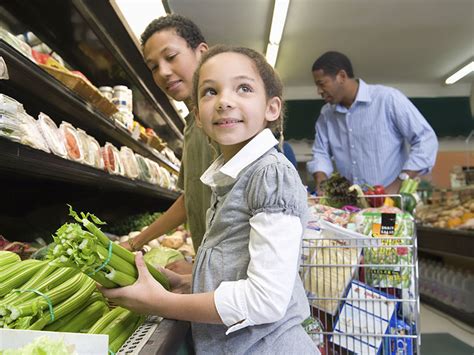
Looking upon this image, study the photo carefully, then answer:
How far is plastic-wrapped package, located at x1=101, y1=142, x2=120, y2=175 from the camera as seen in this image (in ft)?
8.08

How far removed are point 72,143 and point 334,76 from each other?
2195 millimetres

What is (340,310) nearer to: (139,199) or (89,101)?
(89,101)

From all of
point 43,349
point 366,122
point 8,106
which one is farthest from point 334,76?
point 43,349

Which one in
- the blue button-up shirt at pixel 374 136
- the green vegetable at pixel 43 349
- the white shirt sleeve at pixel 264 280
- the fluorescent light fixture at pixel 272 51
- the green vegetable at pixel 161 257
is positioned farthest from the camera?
the fluorescent light fixture at pixel 272 51

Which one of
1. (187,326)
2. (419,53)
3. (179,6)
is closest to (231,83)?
(187,326)

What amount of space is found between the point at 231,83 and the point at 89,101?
133cm

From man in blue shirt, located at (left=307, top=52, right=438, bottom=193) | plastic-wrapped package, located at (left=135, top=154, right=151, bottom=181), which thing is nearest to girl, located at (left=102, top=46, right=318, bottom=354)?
plastic-wrapped package, located at (left=135, top=154, right=151, bottom=181)

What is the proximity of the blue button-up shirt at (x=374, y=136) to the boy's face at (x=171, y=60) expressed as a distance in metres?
1.86

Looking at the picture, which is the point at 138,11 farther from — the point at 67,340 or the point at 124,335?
the point at 67,340

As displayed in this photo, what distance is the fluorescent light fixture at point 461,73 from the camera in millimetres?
9592

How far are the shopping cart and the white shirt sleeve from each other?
64 centimetres

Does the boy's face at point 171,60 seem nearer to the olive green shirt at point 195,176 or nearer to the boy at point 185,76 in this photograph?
the boy at point 185,76

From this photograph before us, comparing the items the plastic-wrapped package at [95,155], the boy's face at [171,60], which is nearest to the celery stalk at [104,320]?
the boy's face at [171,60]

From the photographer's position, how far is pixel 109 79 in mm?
3496
